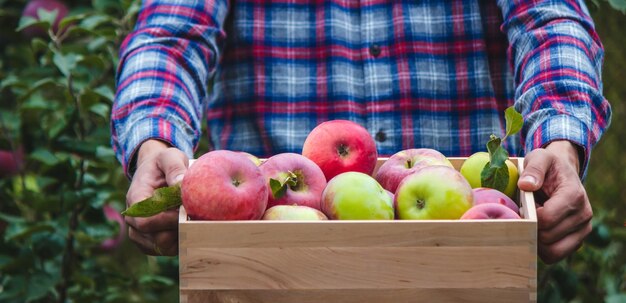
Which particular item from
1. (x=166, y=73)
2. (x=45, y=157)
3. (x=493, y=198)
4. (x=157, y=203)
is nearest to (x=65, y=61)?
(x=45, y=157)

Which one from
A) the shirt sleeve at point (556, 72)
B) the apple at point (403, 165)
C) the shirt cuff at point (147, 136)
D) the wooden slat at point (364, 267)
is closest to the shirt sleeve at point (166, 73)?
the shirt cuff at point (147, 136)

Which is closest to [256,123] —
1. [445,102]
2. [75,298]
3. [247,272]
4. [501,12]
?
[445,102]

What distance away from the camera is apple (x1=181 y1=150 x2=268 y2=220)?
131cm

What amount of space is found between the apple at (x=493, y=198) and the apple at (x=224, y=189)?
31 cm

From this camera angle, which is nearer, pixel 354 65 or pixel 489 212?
pixel 489 212

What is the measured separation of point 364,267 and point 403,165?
33cm

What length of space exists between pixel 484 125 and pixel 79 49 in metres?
1.07

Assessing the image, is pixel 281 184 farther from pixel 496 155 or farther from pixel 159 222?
pixel 496 155

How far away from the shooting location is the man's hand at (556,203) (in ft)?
4.54

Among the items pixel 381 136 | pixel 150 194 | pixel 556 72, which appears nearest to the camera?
pixel 150 194

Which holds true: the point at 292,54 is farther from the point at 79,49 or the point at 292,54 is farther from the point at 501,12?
the point at 79,49

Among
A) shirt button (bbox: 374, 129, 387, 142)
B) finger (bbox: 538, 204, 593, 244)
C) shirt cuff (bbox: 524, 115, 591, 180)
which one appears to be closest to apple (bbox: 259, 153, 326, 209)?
finger (bbox: 538, 204, 593, 244)

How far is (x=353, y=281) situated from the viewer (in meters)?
1.26

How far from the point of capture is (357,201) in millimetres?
1338
